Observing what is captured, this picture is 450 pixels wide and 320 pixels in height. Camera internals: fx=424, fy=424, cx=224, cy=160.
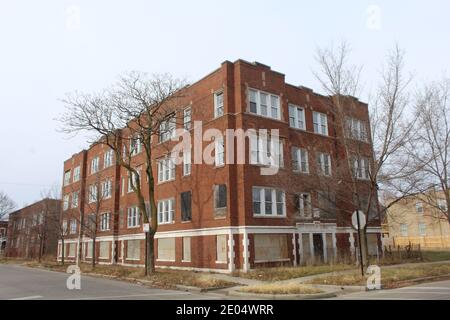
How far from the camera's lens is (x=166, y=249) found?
33.1 meters

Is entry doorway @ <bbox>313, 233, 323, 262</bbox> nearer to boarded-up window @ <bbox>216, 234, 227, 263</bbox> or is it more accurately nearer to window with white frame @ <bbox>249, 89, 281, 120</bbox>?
boarded-up window @ <bbox>216, 234, 227, 263</bbox>

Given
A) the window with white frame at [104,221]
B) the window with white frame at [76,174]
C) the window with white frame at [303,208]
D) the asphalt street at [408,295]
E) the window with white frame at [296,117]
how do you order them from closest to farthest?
the asphalt street at [408,295] < the window with white frame at [303,208] < the window with white frame at [296,117] < the window with white frame at [104,221] < the window with white frame at [76,174]

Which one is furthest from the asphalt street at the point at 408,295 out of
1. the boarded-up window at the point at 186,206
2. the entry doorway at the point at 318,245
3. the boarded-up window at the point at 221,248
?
the boarded-up window at the point at 186,206

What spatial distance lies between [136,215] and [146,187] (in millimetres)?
3536

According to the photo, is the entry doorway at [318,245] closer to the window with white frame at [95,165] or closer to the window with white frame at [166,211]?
the window with white frame at [166,211]

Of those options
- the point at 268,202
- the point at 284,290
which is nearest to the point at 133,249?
the point at 268,202

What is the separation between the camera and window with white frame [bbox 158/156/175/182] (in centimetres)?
3381

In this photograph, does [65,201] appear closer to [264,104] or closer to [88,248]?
[88,248]

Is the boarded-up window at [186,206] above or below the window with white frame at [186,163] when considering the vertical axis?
below

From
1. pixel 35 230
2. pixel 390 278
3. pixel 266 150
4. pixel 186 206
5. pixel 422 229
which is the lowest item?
pixel 390 278

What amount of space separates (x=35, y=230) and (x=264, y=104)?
44.7 metres

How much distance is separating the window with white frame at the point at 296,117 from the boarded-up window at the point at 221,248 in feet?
34.4

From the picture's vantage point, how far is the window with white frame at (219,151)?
28.2 meters

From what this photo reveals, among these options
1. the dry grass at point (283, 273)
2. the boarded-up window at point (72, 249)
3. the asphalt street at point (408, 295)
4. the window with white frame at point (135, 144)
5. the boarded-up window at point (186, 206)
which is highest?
the window with white frame at point (135, 144)
